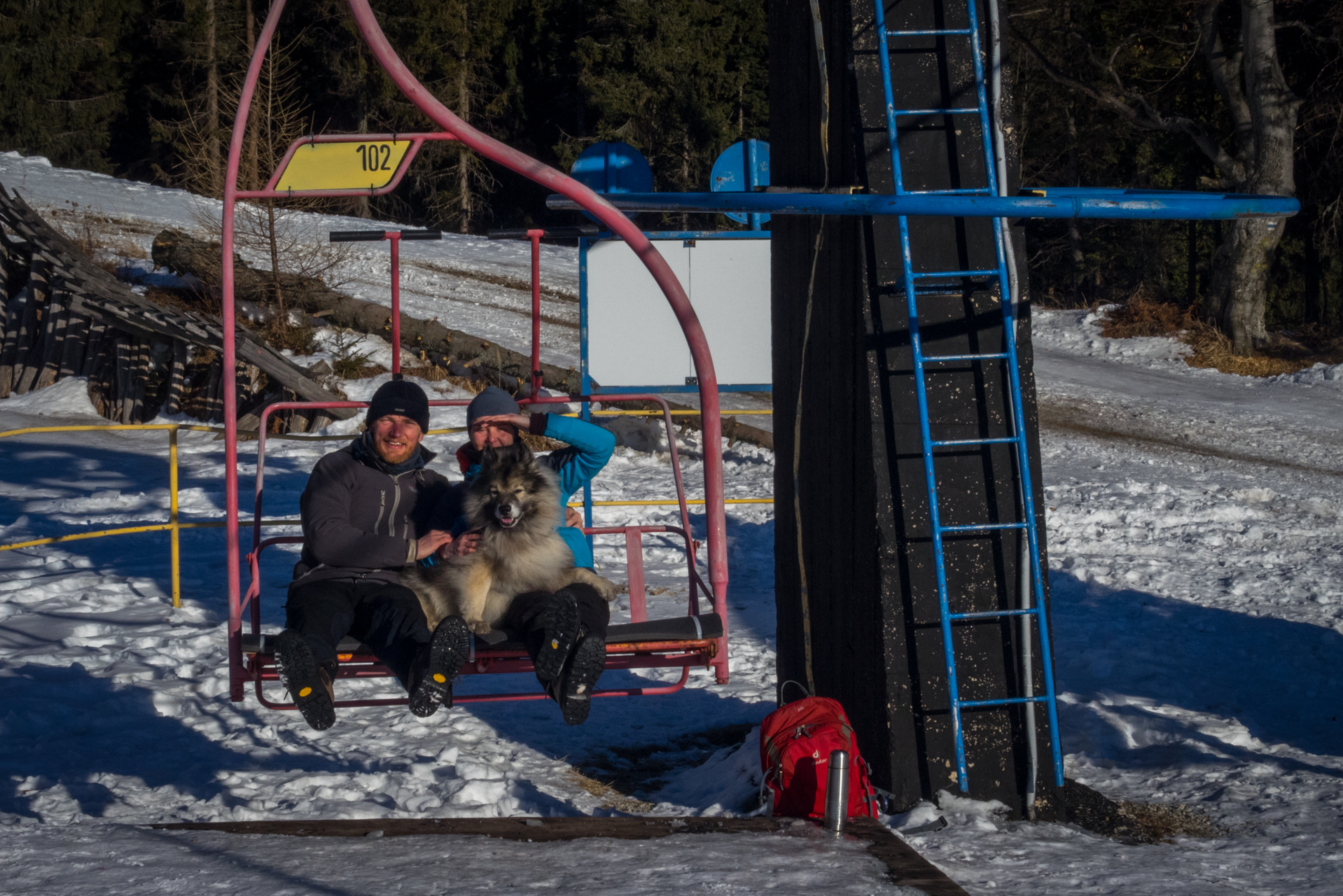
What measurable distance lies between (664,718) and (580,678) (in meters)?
2.35

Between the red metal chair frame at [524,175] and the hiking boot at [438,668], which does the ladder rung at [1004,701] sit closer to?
the red metal chair frame at [524,175]

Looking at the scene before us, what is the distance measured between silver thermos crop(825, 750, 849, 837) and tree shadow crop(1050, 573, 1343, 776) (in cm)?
202

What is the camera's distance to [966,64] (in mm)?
4395

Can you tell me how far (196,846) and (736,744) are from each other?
2.88 metres

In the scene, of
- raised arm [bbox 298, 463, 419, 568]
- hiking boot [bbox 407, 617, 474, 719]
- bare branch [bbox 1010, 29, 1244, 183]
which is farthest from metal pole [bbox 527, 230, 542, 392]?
bare branch [bbox 1010, 29, 1244, 183]

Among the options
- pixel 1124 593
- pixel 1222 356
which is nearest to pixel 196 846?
pixel 1124 593

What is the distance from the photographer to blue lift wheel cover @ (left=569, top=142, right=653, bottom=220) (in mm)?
8414

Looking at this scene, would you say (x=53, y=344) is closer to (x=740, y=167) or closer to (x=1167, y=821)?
(x=740, y=167)

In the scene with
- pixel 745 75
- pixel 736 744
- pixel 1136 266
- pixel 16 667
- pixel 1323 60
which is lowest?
pixel 736 744

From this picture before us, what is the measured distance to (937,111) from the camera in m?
4.32

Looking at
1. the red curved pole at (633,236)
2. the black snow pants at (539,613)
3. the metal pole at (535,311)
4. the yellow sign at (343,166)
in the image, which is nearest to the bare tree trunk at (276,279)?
the metal pole at (535,311)

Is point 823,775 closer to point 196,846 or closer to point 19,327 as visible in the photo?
point 196,846

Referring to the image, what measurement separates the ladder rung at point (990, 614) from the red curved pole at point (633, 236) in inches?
36.4

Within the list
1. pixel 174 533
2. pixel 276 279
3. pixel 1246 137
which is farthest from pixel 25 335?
pixel 1246 137
